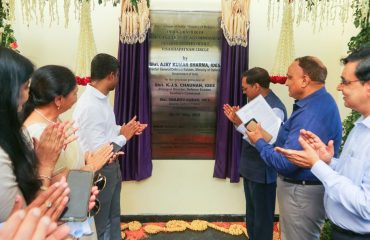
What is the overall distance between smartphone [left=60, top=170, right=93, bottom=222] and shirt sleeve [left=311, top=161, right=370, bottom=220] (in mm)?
994

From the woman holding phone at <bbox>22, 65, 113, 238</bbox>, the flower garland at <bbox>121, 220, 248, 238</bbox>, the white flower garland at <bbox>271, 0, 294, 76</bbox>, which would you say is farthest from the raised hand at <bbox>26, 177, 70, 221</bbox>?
the flower garland at <bbox>121, 220, 248, 238</bbox>

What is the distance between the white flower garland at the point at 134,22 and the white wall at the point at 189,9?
22 cm

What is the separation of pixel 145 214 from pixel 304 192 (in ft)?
6.64

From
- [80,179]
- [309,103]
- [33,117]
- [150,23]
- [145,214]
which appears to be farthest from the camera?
[145,214]

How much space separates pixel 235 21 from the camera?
3.06m

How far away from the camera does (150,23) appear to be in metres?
3.25

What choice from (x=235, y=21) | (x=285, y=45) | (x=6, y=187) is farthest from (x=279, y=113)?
(x=6, y=187)

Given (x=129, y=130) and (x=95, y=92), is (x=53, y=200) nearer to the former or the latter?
(x=95, y=92)

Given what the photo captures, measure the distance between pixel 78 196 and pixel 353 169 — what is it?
1.15m

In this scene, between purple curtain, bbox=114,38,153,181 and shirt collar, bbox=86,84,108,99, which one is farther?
purple curtain, bbox=114,38,153,181

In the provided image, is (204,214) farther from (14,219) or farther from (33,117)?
(14,219)

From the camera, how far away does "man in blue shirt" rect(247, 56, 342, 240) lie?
191 cm

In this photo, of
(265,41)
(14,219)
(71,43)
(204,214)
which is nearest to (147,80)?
(71,43)

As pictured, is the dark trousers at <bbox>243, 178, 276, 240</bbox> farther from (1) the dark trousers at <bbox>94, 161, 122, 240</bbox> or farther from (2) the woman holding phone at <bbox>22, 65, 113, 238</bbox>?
(2) the woman holding phone at <bbox>22, 65, 113, 238</bbox>
